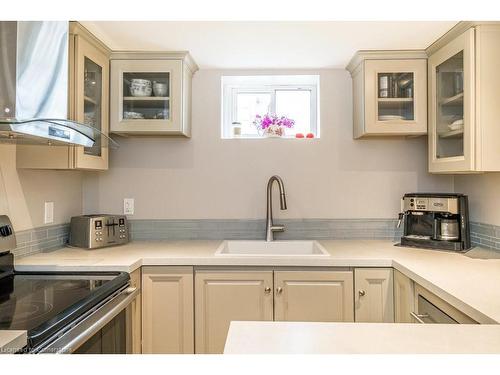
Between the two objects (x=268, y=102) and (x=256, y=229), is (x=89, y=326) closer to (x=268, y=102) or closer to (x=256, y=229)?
(x=256, y=229)

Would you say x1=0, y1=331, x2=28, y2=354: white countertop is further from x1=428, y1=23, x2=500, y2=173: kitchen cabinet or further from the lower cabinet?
x1=428, y1=23, x2=500, y2=173: kitchen cabinet

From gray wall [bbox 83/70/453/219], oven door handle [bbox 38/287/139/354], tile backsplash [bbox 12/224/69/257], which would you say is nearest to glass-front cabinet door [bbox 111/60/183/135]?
gray wall [bbox 83/70/453/219]

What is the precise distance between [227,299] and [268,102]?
145cm

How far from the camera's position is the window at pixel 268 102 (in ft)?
8.29

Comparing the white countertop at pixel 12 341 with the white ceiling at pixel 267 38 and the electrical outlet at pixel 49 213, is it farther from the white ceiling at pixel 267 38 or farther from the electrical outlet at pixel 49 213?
the white ceiling at pixel 267 38

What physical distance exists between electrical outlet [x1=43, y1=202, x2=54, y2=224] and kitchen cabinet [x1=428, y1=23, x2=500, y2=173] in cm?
227

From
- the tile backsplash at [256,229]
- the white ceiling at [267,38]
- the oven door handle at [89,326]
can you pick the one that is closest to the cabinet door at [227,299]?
the oven door handle at [89,326]

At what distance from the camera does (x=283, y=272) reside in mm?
1824

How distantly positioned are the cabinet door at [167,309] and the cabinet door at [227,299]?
0.05 meters

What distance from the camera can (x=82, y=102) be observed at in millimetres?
1879

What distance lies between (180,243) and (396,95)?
1.66 meters
